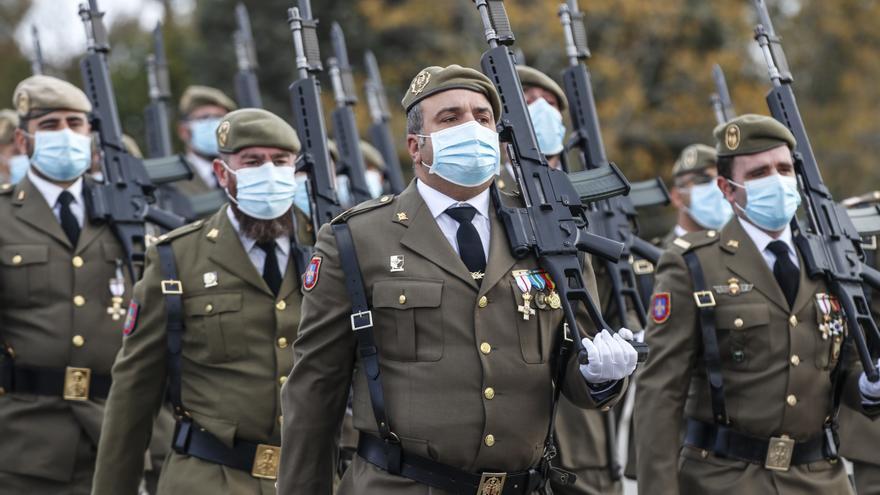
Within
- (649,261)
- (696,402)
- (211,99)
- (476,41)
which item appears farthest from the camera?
(476,41)

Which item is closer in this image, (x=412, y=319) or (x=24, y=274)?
(x=412, y=319)

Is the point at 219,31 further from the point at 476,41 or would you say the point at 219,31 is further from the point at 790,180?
the point at 790,180

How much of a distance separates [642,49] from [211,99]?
1212 cm

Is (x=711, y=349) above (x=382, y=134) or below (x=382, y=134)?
below

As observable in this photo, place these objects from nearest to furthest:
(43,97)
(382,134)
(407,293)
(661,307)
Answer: (407,293)
(661,307)
(43,97)
(382,134)

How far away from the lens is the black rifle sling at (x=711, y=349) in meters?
6.05

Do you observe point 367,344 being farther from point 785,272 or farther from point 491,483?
point 785,272

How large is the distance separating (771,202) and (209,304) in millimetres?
2652

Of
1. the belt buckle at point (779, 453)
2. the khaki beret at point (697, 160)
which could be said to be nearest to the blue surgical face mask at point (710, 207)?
the khaki beret at point (697, 160)

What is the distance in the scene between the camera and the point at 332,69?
9.25m

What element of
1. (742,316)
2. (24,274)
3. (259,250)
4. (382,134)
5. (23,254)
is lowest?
(742,316)

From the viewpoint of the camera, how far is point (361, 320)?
464cm

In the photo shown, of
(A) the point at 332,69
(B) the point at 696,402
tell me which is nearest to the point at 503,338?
(B) the point at 696,402

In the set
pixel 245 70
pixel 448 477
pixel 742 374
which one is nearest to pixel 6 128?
pixel 245 70
